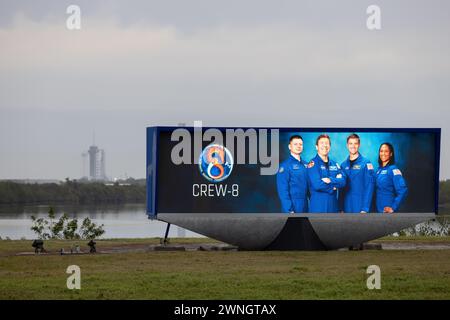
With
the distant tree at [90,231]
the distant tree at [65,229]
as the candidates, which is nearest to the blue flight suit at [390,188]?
the distant tree at [65,229]

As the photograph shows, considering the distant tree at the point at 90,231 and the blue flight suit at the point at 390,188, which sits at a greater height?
the blue flight suit at the point at 390,188

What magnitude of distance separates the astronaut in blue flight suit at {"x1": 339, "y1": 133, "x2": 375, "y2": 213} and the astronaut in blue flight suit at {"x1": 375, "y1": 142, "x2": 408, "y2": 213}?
281 millimetres

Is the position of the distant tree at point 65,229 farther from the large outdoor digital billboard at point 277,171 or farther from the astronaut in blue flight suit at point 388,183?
the astronaut in blue flight suit at point 388,183

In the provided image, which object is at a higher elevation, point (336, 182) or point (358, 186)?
point (336, 182)

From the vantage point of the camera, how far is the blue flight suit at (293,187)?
40.1m

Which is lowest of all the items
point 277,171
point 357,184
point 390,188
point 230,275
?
point 230,275

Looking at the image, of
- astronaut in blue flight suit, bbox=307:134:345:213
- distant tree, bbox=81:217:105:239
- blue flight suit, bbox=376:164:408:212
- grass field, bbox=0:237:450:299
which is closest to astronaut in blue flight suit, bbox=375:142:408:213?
blue flight suit, bbox=376:164:408:212

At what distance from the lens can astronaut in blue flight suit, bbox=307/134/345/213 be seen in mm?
40094

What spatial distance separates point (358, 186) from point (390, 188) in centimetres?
105

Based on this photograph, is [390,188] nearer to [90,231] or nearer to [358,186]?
[358,186]

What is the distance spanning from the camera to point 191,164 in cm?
4012

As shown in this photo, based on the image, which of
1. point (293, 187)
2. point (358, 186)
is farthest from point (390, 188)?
point (293, 187)

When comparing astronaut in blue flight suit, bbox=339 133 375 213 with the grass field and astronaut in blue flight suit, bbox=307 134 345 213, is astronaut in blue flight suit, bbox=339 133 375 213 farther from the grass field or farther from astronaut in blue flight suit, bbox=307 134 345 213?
the grass field

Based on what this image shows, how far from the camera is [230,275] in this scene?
33625 millimetres
